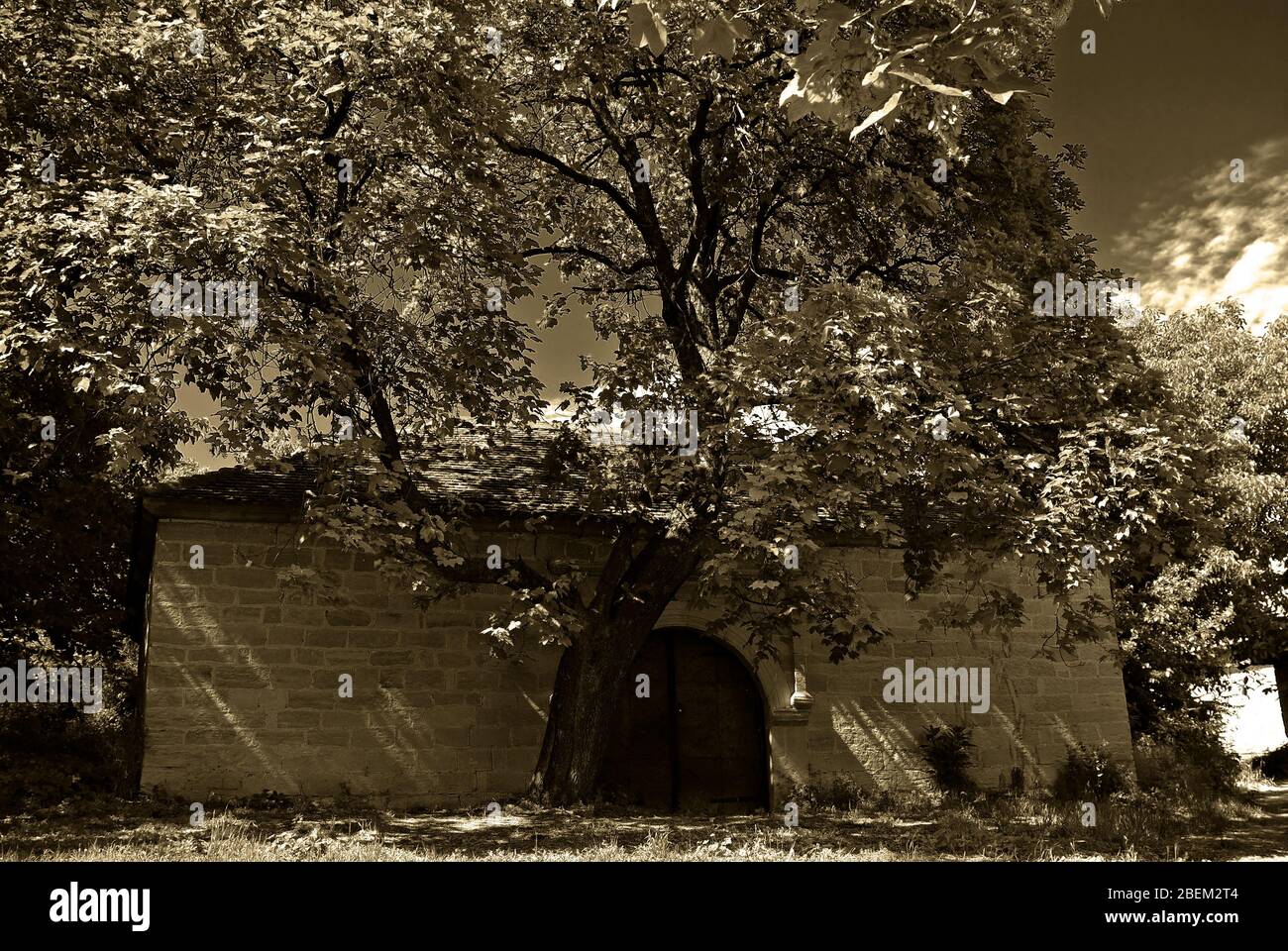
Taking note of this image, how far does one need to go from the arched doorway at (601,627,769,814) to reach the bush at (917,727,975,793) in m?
2.13

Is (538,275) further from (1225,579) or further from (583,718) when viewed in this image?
(1225,579)

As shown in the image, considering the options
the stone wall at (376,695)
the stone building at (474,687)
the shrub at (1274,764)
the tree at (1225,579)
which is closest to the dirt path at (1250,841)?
the stone building at (474,687)

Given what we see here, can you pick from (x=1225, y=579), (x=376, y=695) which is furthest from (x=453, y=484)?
(x=1225, y=579)

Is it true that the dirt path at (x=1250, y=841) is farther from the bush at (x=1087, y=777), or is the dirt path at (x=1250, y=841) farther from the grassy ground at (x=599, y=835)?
the bush at (x=1087, y=777)

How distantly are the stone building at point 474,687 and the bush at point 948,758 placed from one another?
17 centimetres

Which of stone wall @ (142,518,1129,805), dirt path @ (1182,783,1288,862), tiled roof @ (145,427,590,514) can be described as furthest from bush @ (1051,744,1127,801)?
tiled roof @ (145,427,590,514)

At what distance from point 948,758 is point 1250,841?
3.44 meters

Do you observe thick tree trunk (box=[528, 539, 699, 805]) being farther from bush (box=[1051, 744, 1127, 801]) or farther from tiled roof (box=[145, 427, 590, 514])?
bush (box=[1051, 744, 1127, 801])

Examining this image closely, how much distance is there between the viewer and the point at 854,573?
1312 cm

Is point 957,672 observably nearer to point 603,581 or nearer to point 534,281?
point 603,581

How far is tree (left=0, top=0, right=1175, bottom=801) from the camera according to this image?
796cm

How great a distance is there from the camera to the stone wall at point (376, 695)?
10.4m

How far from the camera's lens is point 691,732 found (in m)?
12.3
